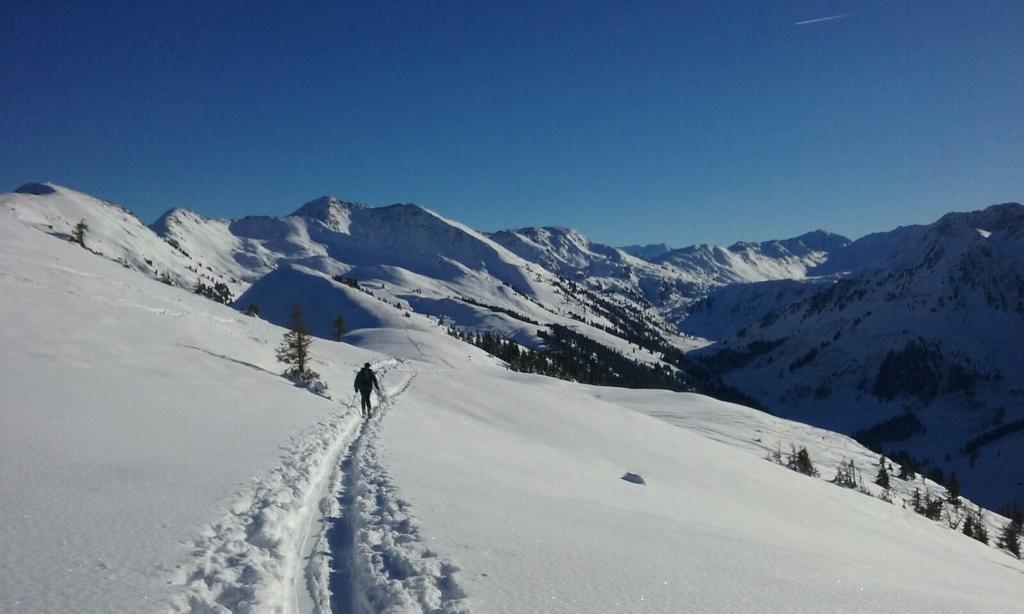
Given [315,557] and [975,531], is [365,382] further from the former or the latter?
[975,531]

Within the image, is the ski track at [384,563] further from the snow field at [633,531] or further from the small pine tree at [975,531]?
the small pine tree at [975,531]

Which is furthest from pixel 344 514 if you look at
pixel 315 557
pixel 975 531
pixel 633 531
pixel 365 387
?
pixel 975 531

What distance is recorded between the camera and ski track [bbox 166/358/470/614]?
7012 mm

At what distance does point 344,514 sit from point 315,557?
2275 mm

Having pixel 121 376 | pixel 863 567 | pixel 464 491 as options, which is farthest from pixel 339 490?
pixel 121 376

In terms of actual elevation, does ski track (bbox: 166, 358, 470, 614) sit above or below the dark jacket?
below

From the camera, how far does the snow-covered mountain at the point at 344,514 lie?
7195mm

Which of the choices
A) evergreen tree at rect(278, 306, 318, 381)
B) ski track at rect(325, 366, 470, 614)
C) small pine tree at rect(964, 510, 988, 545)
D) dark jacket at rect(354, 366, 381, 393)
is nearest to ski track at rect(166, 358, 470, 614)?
ski track at rect(325, 366, 470, 614)

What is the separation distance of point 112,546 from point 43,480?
3325 mm

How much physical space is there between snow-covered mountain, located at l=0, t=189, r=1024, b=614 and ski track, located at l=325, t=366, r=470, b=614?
40 mm

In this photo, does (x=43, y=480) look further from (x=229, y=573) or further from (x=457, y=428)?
(x=457, y=428)

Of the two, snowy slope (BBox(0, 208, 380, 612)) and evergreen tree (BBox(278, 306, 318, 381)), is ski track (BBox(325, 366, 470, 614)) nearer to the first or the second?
snowy slope (BBox(0, 208, 380, 612))

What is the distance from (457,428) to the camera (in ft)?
89.9

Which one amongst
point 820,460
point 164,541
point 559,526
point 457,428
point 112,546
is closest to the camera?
point 112,546
